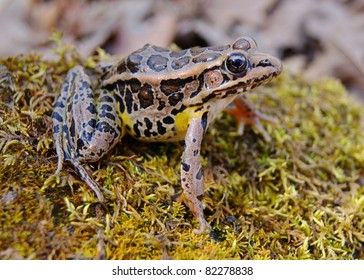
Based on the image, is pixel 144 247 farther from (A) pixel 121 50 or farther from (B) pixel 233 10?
(B) pixel 233 10

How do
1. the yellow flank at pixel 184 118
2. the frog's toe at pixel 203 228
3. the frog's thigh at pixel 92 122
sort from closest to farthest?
1. the frog's toe at pixel 203 228
2. the frog's thigh at pixel 92 122
3. the yellow flank at pixel 184 118

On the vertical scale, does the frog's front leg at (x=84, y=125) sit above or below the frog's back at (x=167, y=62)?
below

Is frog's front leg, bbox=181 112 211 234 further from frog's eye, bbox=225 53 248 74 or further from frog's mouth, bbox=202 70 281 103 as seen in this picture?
frog's eye, bbox=225 53 248 74

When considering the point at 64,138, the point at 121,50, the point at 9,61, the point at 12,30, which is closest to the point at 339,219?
the point at 64,138

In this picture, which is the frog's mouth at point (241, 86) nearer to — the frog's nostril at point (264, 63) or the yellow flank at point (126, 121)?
the frog's nostril at point (264, 63)

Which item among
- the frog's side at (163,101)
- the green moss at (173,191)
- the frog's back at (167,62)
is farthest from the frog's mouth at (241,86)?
the green moss at (173,191)

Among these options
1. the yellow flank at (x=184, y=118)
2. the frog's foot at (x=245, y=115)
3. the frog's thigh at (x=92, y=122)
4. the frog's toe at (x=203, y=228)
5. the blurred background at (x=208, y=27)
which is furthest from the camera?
the blurred background at (x=208, y=27)

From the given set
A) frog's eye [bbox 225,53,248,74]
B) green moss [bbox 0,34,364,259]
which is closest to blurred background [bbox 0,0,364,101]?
green moss [bbox 0,34,364,259]

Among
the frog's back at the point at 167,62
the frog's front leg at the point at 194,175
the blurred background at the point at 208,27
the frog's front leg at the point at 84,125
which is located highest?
the blurred background at the point at 208,27
